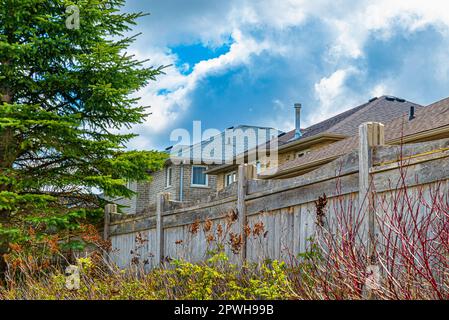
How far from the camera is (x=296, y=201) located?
23.4 ft

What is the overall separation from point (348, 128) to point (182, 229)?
1279 cm

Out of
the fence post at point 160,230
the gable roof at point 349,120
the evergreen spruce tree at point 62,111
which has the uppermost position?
the gable roof at point 349,120

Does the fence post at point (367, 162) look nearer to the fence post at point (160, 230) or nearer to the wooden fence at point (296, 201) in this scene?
the wooden fence at point (296, 201)

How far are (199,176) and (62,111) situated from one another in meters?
14.8

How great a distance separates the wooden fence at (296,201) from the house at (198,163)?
14933 millimetres

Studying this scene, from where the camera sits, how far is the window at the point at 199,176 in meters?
26.9

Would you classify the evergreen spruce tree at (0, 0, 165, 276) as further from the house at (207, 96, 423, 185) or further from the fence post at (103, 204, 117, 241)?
the house at (207, 96, 423, 185)

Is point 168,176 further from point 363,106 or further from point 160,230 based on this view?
point 160,230

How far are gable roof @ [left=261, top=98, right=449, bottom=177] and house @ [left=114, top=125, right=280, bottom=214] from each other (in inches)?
260

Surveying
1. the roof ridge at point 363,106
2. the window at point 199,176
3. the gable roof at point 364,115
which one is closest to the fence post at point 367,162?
the gable roof at point 364,115

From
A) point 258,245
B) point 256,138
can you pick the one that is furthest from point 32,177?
point 256,138

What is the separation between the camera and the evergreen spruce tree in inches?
453

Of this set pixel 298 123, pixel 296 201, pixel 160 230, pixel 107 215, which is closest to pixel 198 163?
pixel 298 123
